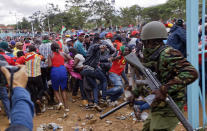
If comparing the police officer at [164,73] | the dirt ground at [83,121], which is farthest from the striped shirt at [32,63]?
the police officer at [164,73]

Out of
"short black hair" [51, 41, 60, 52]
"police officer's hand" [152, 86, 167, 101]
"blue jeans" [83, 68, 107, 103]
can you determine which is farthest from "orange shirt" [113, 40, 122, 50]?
"police officer's hand" [152, 86, 167, 101]

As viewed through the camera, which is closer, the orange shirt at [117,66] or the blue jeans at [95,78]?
the blue jeans at [95,78]

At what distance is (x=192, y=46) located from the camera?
2783mm

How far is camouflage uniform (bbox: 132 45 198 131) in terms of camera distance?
6.26 feet

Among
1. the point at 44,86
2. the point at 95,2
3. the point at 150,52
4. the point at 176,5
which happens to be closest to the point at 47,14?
the point at 95,2

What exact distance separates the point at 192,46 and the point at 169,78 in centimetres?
97

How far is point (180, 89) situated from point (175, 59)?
30cm

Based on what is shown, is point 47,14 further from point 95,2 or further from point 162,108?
point 162,108

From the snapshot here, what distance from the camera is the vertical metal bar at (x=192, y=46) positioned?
2.70m

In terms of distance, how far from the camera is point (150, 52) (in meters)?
2.20

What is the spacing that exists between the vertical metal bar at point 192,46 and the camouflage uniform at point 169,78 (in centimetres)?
89

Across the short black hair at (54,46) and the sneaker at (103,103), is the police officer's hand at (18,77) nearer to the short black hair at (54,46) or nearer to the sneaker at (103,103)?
the short black hair at (54,46)

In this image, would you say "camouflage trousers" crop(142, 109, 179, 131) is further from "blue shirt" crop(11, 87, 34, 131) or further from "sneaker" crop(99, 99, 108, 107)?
"sneaker" crop(99, 99, 108, 107)

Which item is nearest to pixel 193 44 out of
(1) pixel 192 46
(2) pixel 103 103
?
(1) pixel 192 46
